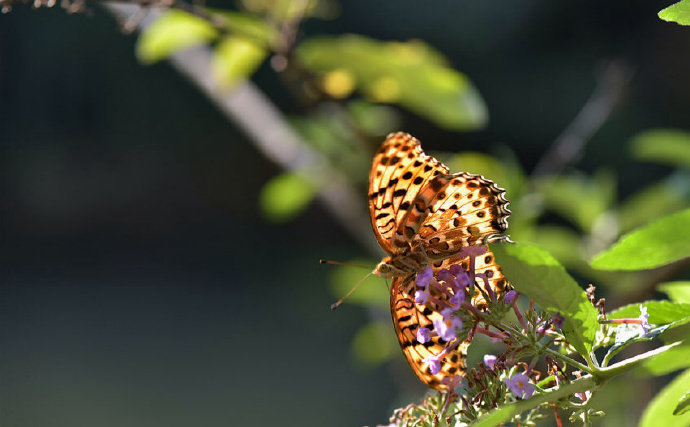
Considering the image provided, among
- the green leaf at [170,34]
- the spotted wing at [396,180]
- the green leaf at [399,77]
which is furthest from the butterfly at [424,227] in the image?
the green leaf at [170,34]

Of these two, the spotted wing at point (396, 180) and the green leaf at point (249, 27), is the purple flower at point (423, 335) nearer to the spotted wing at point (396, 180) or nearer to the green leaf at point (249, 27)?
the spotted wing at point (396, 180)

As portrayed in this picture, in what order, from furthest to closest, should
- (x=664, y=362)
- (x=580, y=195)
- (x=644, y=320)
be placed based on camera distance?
(x=580, y=195) → (x=644, y=320) → (x=664, y=362)

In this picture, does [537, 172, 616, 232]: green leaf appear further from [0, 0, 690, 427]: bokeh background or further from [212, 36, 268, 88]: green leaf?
[0, 0, 690, 427]: bokeh background

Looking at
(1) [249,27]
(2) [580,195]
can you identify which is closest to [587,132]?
(2) [580,195]

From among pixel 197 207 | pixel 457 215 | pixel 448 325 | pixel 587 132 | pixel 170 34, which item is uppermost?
pixel 197 207

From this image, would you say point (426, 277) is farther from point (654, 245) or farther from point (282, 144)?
point (282, 144)

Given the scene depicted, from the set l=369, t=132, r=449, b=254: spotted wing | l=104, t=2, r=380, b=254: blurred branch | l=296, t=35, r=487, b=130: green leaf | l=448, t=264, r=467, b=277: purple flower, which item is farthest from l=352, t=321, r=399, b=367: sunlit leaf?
l=448, t=264, r=467, b=277: purple flower

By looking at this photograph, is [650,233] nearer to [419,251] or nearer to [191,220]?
[419,251]
